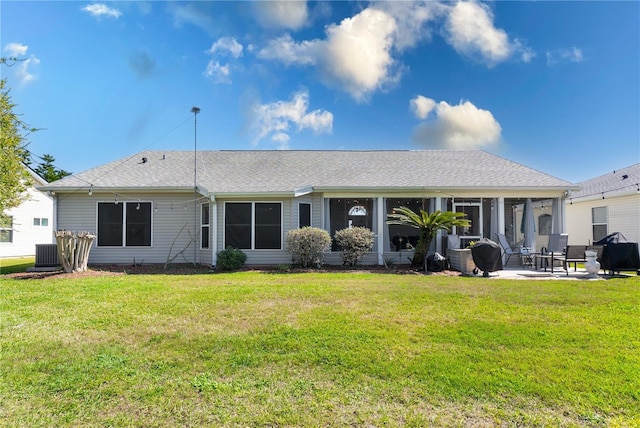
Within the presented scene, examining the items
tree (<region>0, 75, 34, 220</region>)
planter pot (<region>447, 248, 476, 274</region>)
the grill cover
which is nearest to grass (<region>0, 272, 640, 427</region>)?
the grill cover

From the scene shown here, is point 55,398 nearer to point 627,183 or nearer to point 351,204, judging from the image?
point 351,204

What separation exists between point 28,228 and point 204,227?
15.1 metres

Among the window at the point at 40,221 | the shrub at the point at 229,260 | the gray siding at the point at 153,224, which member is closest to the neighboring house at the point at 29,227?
the window at the point at 40,221

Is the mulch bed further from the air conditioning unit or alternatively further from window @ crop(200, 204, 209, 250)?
window @ crop(200, 204, 209, 250)

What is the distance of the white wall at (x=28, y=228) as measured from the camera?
63.7 ft

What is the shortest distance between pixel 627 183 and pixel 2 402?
20.3 m

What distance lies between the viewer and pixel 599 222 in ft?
51.4

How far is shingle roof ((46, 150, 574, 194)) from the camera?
1285 cm

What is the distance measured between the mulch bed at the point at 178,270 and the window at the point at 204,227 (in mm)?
929

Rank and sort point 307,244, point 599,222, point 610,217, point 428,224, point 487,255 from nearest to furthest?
point 487,255, point 428,224, point 307,244, point 610,217, point 599,222

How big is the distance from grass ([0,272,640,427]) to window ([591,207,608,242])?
10.8 meters

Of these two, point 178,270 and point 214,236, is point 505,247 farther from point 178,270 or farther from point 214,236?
point 178,270

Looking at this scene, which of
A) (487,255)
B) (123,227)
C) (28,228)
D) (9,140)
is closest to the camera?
(487,255)

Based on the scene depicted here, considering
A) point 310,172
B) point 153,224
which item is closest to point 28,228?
point 153,224
